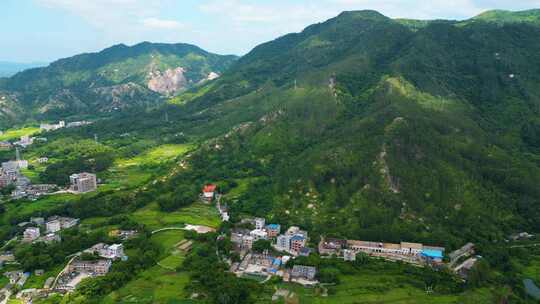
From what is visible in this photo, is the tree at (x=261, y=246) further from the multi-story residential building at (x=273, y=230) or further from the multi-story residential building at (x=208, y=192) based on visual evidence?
the multi-story residential building at (x=208, y=192)

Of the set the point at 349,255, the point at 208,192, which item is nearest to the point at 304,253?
the point at 349,255

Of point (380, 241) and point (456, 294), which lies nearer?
point (456, 294)

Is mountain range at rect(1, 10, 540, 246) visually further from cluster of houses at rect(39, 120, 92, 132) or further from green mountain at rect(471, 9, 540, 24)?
green mountain at rect(471, 9, 540, 24)

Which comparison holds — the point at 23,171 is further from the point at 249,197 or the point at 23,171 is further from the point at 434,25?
the point at 434,25

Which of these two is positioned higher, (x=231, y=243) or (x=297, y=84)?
(x=297, y=84)

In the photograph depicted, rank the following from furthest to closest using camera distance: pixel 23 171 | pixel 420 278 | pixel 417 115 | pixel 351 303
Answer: pixel 23 171 < pixel 417 115 < pixel 420 278 < pixel 351 303

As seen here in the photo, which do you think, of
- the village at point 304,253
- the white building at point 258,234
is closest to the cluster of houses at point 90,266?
the village at point 304,253

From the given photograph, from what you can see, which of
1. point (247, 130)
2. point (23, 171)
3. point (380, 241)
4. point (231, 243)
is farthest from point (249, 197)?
point (23, 171)
